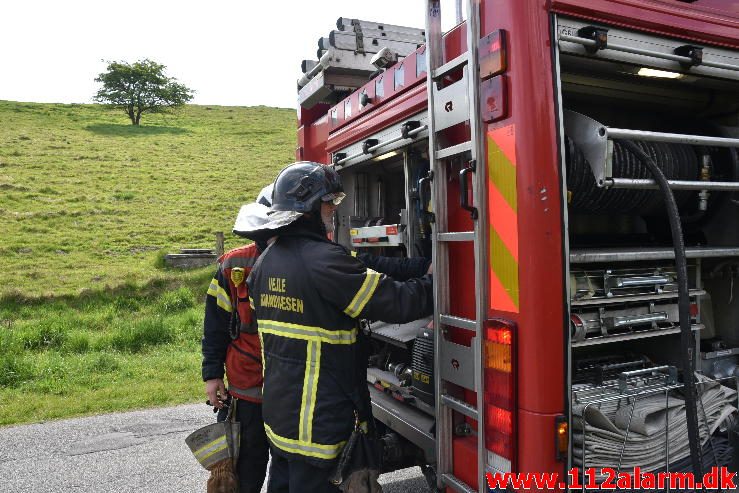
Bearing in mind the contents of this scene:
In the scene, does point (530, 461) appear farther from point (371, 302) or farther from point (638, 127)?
point (638, 127)

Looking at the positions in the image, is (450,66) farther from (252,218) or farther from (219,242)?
(219,242)

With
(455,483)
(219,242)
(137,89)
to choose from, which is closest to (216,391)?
(455,483)

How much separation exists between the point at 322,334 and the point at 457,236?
2.25 feet

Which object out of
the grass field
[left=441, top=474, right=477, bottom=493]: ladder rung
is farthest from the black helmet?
the grass field

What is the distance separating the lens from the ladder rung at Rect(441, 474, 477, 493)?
223 centimetres

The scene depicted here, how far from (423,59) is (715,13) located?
1.16 m

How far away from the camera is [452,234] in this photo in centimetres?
225

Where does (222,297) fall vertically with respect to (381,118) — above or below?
below

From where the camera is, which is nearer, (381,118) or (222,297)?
(381,118)

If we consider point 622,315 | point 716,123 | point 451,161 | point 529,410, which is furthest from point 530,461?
point 716,123

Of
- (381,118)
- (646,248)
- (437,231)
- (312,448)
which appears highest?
(381,118)

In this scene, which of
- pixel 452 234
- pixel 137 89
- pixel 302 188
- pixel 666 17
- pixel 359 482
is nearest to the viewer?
pixel 666 17

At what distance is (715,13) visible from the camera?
7.51 ft

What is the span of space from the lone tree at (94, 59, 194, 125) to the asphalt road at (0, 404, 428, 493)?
43.9 metres
